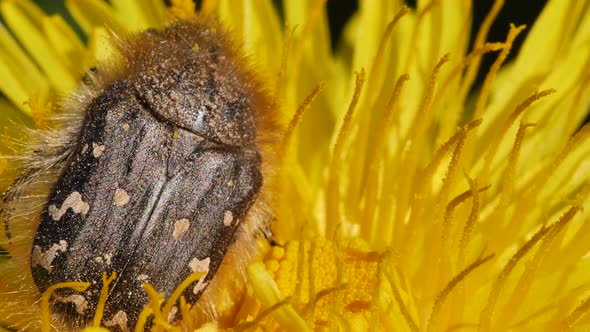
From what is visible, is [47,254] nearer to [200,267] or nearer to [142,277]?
[142,277]

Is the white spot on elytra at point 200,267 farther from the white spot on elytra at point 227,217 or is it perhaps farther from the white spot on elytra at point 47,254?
the white spot on elytra at point 47,254

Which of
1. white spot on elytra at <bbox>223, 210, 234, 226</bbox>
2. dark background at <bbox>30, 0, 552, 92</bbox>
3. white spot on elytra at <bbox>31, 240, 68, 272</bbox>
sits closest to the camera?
white spot on elytra at <bbox>31, 240, 68, 272</bbox>

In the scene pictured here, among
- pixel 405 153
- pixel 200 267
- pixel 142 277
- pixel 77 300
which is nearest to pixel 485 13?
pixel 405 153

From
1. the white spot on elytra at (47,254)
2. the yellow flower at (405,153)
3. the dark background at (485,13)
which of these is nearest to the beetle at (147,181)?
the white spot on elytra at (47,254)

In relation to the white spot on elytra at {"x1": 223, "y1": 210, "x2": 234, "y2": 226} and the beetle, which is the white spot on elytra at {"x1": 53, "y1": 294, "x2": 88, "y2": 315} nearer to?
the beetle

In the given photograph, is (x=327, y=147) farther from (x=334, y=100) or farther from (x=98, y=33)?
(x=98, y=33)

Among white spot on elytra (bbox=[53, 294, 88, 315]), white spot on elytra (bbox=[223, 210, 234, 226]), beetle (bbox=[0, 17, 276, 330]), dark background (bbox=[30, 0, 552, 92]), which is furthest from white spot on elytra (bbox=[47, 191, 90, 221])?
dark background (bbox=[30, 0, 552, 92])

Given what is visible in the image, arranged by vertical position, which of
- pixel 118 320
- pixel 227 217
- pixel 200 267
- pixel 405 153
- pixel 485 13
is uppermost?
pixel 485 13
